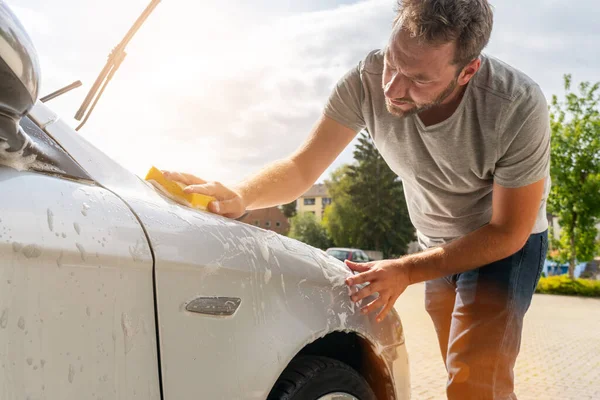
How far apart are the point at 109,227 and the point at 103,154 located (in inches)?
12.5

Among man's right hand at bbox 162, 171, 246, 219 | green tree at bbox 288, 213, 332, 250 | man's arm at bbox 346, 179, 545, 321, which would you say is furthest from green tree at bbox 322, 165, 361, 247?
man's right hand at bbox 162, 171, 246, 219

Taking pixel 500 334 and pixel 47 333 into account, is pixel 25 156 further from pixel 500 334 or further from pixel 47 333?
pixel 500 334

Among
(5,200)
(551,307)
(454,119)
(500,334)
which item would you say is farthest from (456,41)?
(551,307)

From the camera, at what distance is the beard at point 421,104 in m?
2.16

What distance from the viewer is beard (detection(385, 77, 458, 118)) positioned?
2160 millimetres

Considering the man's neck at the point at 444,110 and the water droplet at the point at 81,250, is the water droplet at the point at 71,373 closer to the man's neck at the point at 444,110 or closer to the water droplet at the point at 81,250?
the water droplet at the point at 81,250

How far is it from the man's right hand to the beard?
72cm

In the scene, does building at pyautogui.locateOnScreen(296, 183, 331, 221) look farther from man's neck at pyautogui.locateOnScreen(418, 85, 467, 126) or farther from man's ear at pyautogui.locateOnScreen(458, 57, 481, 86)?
man's ear at pyautogui.locateOnScreen(458, 57, 481, 86)

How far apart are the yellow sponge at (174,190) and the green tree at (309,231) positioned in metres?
51.3

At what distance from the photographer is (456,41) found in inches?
79.6

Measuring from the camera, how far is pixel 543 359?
7.13 metres

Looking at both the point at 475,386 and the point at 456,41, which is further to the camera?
the point at 475,386

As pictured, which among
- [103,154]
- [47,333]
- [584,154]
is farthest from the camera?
[584,154]

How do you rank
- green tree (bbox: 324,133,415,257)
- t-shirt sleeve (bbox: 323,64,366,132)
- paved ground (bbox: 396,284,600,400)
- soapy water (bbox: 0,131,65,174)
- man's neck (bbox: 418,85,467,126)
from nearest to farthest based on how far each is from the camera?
soapy water (bbox: 0,131,65,174), man's neck (bbox: 418,85,467,126), t-shirt sleeve (bbox: 323,64,366,132), paved ground (bbox: 396,284,600,400), green tree (bbox: 324,133,415,257)
